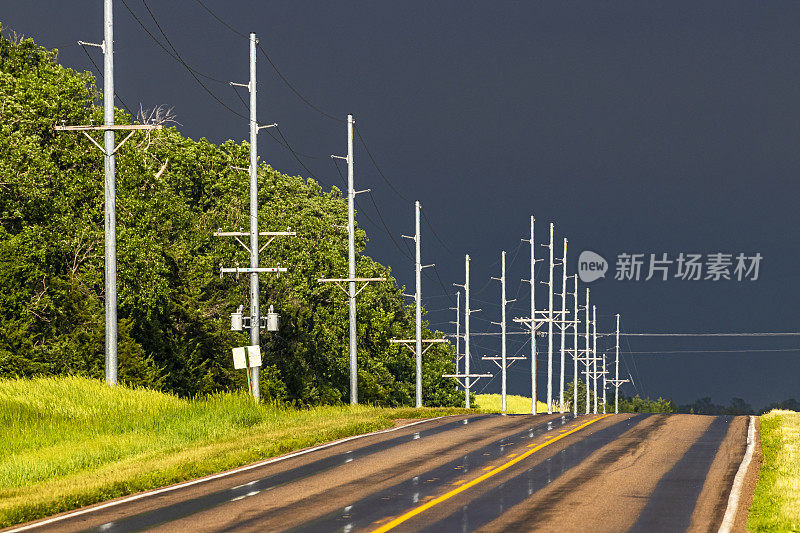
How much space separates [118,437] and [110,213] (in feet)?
21.2

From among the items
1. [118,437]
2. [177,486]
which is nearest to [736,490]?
[177,486]

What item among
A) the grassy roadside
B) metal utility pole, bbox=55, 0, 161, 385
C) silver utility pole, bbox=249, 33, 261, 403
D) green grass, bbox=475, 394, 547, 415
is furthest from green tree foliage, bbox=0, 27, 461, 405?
green grass, bbox=475, 394, 547, 415

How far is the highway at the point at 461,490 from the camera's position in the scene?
14.7 metres

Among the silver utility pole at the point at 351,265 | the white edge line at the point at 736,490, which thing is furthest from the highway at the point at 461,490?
the silver utility pole at the point at 351,265

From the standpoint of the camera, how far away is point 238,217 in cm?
6203

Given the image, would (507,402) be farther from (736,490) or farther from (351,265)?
(736,490)

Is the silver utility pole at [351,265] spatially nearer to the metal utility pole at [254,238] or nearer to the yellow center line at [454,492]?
the metal utility pole at [254,238]

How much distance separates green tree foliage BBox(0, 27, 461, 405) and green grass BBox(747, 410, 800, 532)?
26111 mm

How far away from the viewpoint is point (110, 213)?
2848 centimetres

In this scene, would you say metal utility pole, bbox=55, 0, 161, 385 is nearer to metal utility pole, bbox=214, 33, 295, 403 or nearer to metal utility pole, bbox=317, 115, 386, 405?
metal utility pole, bbox=214, 33, 295, 403

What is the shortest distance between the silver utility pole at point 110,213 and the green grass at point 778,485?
16.1m

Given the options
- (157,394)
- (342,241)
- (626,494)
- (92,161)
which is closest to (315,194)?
(342,241)

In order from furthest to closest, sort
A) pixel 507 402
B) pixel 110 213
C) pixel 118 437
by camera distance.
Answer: pixel 507 402 → pixel 110 213 → pixel 118 437

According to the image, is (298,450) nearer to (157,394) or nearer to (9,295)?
(157,394)
